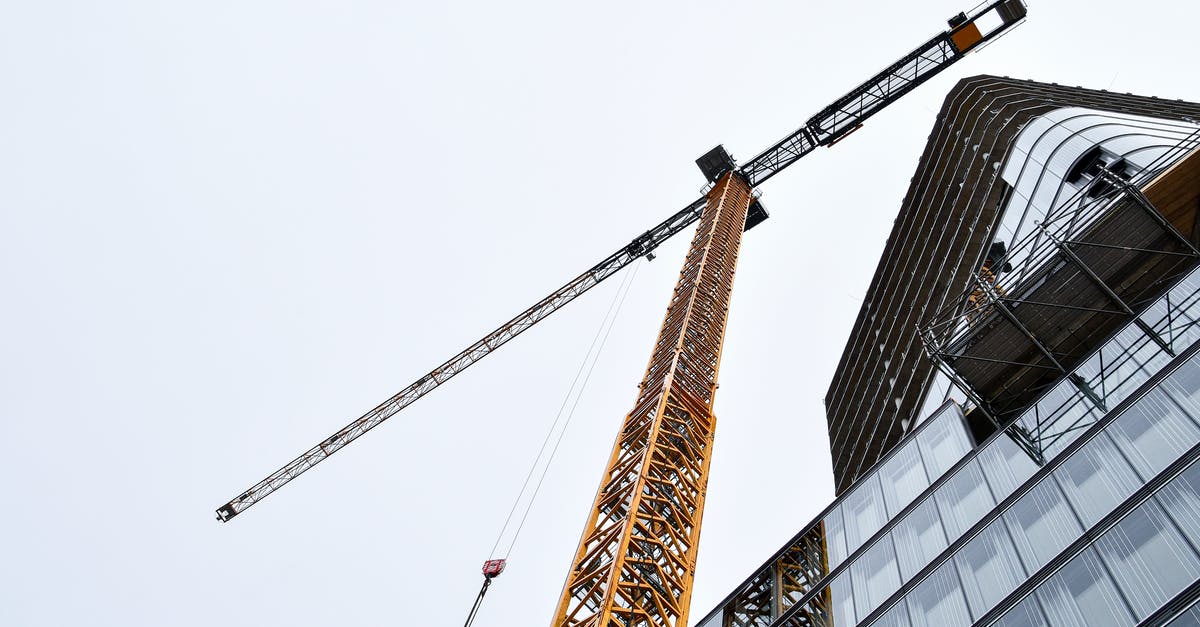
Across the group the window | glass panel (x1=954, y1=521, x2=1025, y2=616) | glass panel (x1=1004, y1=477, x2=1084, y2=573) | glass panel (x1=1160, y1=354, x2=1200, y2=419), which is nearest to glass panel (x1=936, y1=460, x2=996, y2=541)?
glass panel (x1=954, y1=521, x2=1025, y2=616)

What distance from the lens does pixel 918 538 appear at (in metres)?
23.5

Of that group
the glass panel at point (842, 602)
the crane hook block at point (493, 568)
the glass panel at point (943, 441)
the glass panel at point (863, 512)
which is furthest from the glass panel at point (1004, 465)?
the crane hook block at point (493, 568)

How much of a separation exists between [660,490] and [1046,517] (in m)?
12.3

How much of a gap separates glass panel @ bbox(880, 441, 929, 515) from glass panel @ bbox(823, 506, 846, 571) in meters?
1.94

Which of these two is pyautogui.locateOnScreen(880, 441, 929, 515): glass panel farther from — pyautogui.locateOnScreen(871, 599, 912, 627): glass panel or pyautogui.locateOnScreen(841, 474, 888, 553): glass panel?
pyautogui.locateOnScreen(871, 599, 912, 627): glass panel

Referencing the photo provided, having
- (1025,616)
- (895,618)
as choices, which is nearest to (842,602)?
(895,618)

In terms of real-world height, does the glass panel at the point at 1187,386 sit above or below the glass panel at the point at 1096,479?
above

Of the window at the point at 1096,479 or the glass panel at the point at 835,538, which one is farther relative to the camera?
the glass panel at the point at 835,538

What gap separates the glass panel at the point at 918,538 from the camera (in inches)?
886

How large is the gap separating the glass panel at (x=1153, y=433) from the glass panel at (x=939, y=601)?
4957mm

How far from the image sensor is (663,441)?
1228 inches

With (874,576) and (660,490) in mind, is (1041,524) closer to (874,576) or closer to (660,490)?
(874,576)

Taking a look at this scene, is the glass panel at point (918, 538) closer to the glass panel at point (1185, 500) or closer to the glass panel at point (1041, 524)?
the glass panel at point (1041, 524)

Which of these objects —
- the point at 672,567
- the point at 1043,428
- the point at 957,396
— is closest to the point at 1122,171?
the point at 957,396
